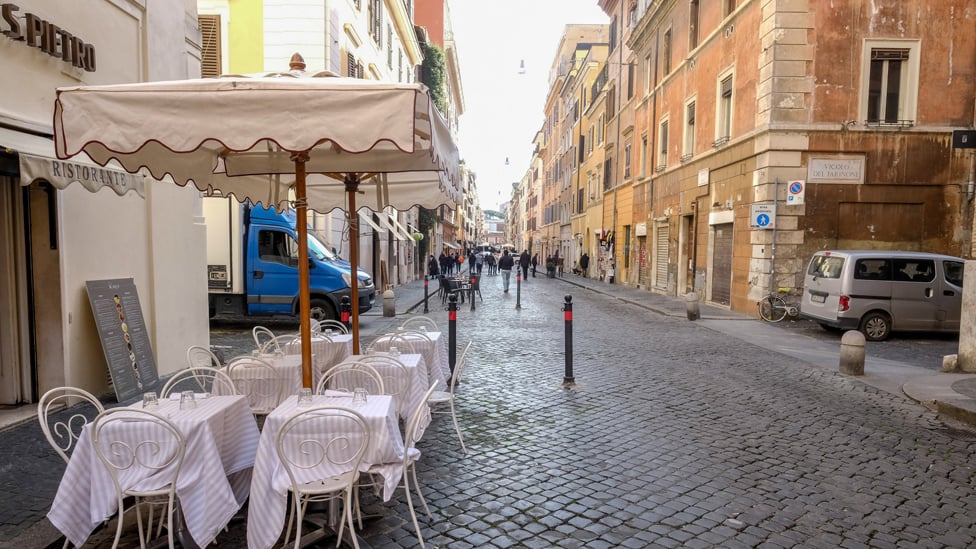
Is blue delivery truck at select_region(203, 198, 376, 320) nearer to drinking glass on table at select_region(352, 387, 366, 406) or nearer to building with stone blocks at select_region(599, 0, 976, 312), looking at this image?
drinking glass on table at select_region(352, 387, 366, 406)

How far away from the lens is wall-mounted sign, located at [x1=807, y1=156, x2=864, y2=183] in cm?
1389

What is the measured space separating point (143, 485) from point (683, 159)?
65.7ft

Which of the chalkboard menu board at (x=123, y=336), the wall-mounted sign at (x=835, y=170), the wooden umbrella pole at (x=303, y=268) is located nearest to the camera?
the wooden umbrella pole at (x=303, y=268)

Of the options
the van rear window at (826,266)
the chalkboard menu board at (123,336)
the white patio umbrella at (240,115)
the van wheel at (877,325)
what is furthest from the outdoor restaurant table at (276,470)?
the van wheel at (877,325)

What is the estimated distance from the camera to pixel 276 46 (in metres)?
15.1

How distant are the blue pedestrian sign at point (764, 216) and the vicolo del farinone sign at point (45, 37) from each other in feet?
44.3

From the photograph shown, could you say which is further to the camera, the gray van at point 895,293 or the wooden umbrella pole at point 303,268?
the gray van at point 895,293

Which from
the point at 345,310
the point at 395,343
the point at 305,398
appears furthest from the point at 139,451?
the point at 345,310

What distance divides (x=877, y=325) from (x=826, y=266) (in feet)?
4.85

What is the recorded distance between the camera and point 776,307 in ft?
46.0

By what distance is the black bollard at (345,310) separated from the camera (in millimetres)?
11526

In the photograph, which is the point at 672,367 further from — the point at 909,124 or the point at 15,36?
the point at 909,124

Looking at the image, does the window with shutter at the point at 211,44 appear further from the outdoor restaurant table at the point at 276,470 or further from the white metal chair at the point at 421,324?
the outdoor restaurant table at the point at 276,470

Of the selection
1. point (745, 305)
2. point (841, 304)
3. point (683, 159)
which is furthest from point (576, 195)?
point (841, 304)
